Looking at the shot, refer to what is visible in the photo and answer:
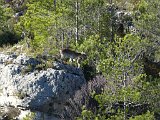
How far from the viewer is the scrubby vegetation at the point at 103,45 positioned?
21.8 m

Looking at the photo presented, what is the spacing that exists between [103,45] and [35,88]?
18.1 feet

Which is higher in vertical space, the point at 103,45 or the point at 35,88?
the point at 103,45

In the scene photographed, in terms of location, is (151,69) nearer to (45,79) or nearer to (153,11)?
(153,11)

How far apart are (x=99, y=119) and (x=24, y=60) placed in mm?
6892

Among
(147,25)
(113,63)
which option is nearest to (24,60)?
(113,63)

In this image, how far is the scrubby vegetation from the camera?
21.8 m

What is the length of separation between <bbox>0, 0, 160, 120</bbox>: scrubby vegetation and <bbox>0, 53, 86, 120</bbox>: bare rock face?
78cm

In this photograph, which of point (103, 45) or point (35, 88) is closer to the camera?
point (35, 88)

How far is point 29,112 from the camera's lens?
24125 millimetres

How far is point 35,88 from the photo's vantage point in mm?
24375

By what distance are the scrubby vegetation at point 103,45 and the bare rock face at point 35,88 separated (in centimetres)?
78

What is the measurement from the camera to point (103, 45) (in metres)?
27.0

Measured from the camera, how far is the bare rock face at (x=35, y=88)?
79.5 ft

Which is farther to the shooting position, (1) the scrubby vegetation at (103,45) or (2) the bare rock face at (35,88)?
(2) the bare rock face at (35,88)
